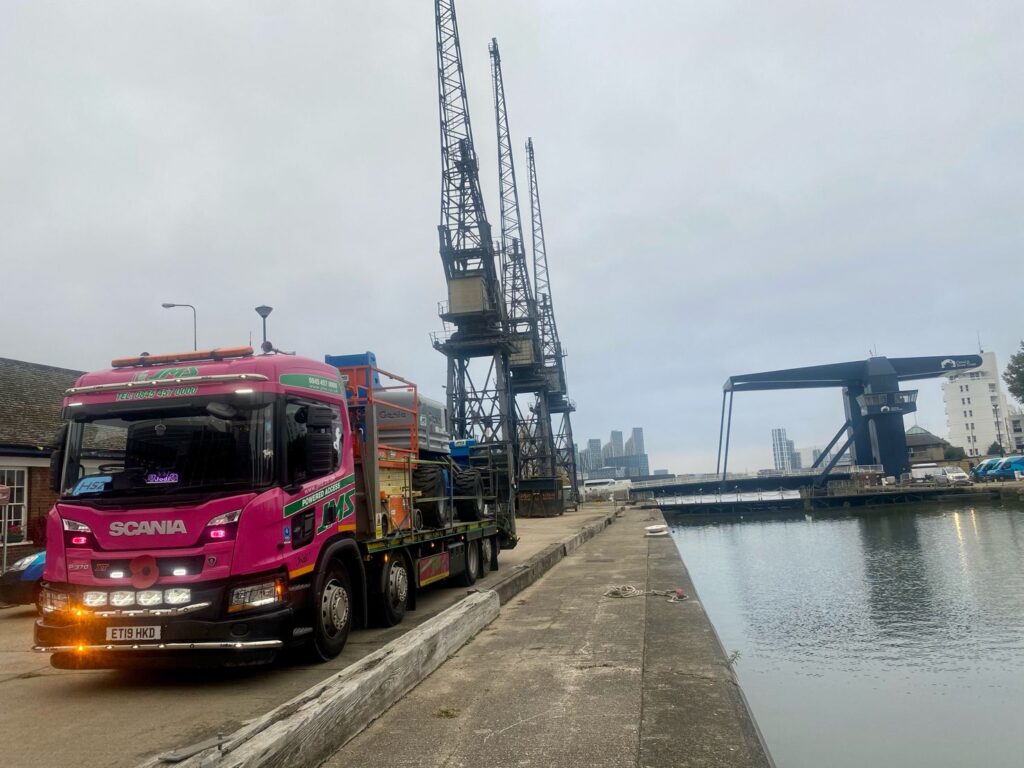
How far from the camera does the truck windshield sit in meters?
6.08

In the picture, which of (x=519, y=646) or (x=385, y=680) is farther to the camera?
(x=519, y=646)

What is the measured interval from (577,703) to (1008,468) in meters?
71.3

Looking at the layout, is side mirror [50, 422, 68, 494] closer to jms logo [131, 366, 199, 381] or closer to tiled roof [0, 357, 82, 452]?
jms logo [131, 366, 199, 381]

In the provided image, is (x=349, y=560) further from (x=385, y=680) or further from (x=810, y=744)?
(x=810, y=744)

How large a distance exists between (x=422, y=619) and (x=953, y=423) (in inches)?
5700

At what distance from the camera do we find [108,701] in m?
5.99

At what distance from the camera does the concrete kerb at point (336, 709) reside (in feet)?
12.2

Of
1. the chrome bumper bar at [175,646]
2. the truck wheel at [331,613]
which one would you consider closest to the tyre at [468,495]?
the truck wheel at [331,613]

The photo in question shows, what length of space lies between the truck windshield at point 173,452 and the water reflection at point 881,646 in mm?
6209

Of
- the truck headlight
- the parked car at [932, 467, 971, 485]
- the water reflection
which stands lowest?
the water reflection

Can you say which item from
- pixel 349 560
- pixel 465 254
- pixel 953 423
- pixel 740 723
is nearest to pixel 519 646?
pixel 349 560

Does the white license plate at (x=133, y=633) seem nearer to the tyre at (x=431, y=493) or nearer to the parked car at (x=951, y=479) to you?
the tyre at (x=431, y=493)

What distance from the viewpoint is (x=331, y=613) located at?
6.87 meters

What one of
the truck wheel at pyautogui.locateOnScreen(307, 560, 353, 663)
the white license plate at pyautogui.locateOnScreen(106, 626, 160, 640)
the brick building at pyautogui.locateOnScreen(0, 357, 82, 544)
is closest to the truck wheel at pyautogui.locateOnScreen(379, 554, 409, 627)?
the truck wheel at pyautogui.locateOnScreen(307, 560, 353, 663)
